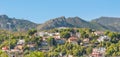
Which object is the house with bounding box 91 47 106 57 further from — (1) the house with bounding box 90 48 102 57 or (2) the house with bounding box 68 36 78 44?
(2) the house with bounding box 68 36 78 44

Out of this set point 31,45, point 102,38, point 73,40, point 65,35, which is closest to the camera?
point 31,45

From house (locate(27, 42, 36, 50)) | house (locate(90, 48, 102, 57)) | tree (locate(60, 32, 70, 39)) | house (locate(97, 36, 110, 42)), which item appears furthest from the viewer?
tree (locate(60, 32, 70, 39))

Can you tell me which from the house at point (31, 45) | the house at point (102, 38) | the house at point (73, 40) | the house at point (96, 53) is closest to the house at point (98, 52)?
the house at point (96, 53)

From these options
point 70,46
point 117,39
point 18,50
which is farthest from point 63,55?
point 117,39

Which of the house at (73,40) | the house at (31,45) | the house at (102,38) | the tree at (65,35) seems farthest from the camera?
the tree at (65,35)

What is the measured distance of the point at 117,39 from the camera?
544 ft

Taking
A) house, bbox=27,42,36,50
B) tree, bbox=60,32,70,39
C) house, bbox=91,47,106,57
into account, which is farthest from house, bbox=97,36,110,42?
house, bbox=27,42,36,50

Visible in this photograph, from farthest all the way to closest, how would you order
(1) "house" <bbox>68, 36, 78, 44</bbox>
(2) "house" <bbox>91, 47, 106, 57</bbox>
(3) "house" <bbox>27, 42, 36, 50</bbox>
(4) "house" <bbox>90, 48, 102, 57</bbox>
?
(1) "house" <bbox>68, 36, 78, 44</bbox>, (3) "house" <bbox>27, 42, 36, 50</bbox>, (4) "house" <bbox>90, 48, 102, 57</bbox>, (2) "house" <bbox>91, 47, 106, 57</bbox>

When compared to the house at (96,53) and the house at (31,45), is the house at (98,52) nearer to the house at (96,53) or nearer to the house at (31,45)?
the house at (96,53)

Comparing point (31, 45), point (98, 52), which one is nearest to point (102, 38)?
point (98, 52)

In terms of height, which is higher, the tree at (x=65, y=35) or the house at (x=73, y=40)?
the tree at (x=65, y=35)

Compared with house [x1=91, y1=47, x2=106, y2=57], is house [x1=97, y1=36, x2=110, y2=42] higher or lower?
higher

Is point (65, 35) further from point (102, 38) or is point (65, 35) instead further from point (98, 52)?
point (98, 52)

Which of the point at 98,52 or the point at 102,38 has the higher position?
the point at 102,38
